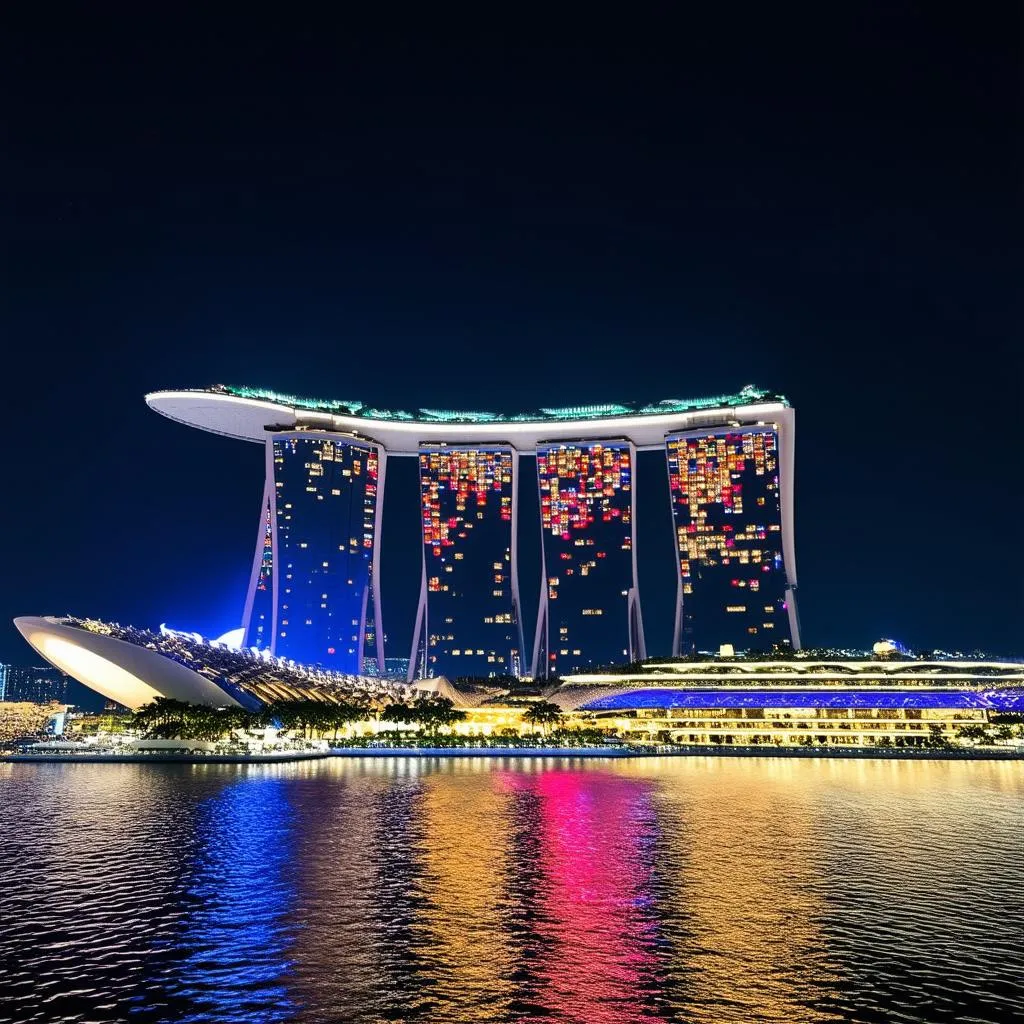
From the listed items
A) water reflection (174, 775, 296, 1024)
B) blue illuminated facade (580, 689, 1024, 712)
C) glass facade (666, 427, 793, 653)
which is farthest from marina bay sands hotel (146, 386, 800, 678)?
water reflection (174, 775, 296, 1024)

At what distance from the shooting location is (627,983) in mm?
21062

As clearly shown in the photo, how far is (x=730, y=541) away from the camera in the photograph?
147875 mm

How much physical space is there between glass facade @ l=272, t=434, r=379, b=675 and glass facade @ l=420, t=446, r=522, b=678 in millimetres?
10823

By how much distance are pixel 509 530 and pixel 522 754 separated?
188 ft

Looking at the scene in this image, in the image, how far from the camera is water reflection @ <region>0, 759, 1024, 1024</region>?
1998 centimetres

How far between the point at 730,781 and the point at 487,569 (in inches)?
3644

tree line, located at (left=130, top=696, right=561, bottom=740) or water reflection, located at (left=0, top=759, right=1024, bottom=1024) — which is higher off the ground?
tree line, located at (left=130, top=696, right=561, bottom=740)

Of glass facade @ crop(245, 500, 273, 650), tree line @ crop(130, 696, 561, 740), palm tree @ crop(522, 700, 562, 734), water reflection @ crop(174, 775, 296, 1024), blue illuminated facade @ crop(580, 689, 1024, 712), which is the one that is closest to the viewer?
water reflection @ crop(174, 775, 296, 1024)

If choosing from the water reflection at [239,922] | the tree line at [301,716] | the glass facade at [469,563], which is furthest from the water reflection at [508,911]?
the glass facade at [469,563]

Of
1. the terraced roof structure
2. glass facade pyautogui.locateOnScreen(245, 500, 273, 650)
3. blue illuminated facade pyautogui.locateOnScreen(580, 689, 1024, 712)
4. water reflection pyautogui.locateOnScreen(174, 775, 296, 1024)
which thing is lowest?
water reflection pyautogui.locateOnScreen(174, 775, 296, 1024)

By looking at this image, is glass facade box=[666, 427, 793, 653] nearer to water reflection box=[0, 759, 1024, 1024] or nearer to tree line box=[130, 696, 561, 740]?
tree line box=[130, 696, 561, 740]

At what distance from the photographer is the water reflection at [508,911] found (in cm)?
1998

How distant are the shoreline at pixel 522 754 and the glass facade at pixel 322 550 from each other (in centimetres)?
4080

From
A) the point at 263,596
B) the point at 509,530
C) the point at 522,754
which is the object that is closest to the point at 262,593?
the point at 263,596
